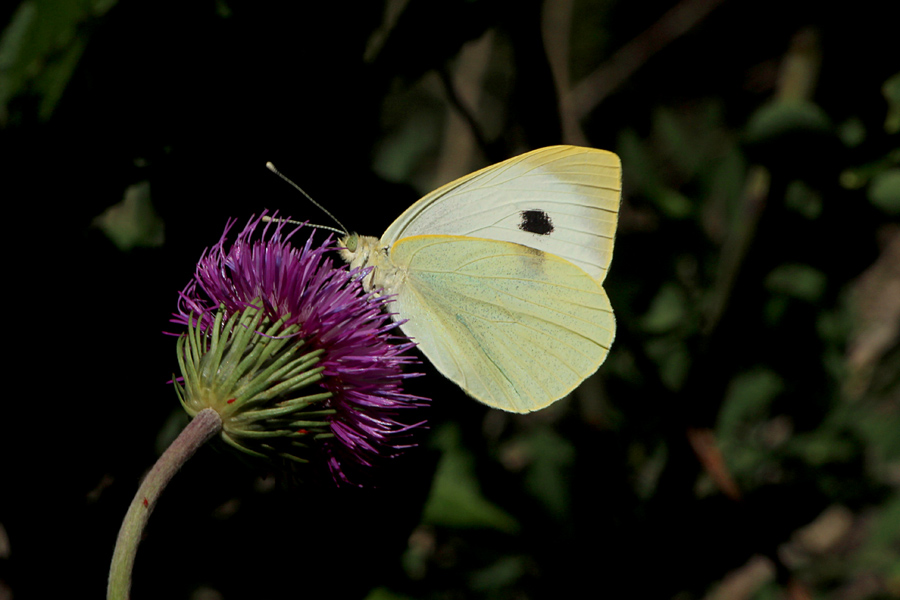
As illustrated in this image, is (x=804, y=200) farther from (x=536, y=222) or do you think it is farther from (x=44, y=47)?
(x=44, y=47)

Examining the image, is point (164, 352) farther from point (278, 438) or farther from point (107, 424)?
point (278, 438)

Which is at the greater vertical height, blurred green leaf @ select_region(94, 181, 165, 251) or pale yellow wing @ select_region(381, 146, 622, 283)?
blurred green leaf @ select_region(94, 181, 165, 251)

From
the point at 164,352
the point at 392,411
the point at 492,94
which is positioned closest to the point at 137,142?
the point at 164,352

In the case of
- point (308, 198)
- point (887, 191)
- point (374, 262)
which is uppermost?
point (308, 198)

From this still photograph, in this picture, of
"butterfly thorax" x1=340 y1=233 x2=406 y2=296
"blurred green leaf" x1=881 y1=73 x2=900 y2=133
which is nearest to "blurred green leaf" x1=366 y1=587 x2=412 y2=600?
"butterfly thorax" x1=340 y1=233 x2=406 y2=296

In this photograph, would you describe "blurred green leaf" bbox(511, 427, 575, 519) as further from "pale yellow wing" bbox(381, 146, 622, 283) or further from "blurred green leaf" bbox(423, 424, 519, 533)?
"pale yellow wing" bbox(381, 146, 622, 283)

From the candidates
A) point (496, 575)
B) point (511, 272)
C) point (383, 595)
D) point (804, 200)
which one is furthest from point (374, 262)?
point (804, 200)

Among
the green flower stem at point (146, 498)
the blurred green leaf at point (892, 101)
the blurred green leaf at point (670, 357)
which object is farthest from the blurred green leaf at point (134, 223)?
the blurred green leaf at point (892, 101)
